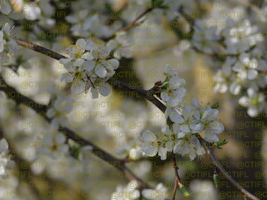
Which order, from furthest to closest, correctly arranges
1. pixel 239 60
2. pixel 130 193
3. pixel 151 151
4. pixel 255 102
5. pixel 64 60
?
pixel 255 102
pixel 239 60
pixel 130 193
pixel 151 151
pixel 64 60

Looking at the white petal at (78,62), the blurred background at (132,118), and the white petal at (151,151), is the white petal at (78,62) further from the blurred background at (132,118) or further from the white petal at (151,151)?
the blurred background at (132,118)

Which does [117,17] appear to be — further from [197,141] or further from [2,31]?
[197,141]

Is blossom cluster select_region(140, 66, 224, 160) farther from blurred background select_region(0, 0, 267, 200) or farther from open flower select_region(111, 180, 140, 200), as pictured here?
blurred background select_region(0, 0, 267, 200)

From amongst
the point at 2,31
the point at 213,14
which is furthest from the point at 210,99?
the point at 2,31

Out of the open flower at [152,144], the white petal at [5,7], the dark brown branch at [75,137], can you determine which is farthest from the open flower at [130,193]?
the white petal at [5,7]

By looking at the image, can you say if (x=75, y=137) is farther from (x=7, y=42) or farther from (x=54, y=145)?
(x=7, y=42)

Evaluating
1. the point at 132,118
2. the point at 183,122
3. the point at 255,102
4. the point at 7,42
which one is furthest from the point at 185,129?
the point at 132,118

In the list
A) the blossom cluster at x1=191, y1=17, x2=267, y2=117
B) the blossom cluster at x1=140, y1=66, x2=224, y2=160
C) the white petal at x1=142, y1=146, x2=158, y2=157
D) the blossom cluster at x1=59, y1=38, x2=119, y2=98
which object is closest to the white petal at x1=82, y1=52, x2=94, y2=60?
the blossom cluster at x1=59, y1=38, x2=119, y2=98

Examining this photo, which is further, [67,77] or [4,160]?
[4,160]
